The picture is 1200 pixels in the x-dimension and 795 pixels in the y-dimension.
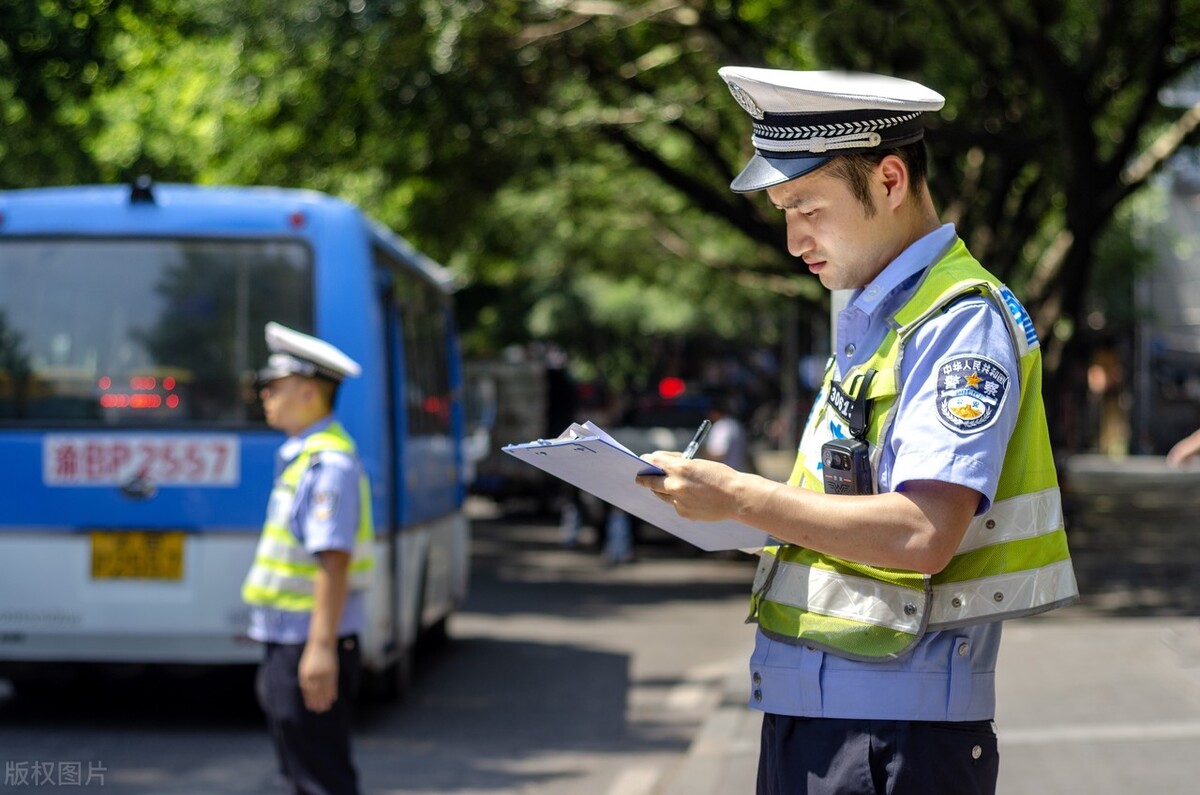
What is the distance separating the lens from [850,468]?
2.49 m

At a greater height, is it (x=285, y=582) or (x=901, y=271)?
(x=901, y=271)

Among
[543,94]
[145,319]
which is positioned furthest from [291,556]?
[543,94]

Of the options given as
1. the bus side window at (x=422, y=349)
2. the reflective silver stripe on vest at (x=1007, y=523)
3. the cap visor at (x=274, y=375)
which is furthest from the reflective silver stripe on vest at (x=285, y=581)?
the bus side window at (x=422, y=349)

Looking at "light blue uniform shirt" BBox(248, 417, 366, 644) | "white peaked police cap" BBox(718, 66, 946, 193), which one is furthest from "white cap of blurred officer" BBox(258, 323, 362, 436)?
"white peaked police cap" BBox(718, 66, 946, 193)

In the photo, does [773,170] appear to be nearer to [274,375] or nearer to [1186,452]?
[274,375]

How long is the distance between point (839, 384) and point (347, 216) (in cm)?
651

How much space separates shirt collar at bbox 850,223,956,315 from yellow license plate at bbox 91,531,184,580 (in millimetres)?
6293

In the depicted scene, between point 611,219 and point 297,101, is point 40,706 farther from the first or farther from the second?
point 611,219

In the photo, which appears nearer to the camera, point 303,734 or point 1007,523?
point 1007,523

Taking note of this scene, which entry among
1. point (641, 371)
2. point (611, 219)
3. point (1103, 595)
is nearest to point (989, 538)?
point (1103, 595)

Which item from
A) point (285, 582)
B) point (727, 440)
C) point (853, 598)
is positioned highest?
point (853, 598)

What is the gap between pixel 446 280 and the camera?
12570 millimetres

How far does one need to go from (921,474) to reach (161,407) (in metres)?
6.78

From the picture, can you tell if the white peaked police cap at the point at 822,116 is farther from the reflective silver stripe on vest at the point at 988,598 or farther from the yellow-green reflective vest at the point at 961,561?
the reflective silver stripe on vest at the point at 988,598
